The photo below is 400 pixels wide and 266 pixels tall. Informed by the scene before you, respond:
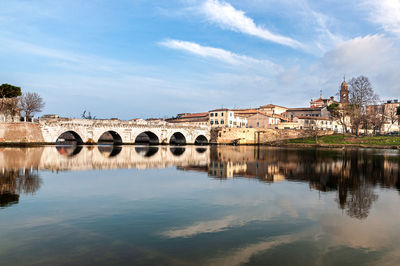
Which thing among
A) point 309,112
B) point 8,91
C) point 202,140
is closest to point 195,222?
point 8,91

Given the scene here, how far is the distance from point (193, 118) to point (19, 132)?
204 ft

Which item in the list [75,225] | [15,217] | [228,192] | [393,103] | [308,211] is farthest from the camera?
[393,103]

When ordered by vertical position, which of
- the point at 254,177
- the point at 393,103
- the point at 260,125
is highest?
the point at 393,103

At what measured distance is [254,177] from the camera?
2089 centimetres

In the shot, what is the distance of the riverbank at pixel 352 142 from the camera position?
203 ft

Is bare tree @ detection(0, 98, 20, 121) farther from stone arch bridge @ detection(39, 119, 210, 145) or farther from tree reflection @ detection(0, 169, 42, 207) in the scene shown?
tree reflection @ detection(0, 169, 42, 207)

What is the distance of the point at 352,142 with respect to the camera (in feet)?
214

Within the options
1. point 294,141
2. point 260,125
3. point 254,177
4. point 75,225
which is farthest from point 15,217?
point 260,125

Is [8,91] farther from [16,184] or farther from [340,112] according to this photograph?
[340,112]

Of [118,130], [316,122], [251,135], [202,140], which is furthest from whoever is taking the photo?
[316,122]

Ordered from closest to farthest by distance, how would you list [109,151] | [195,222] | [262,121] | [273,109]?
[195,222]
[109,151]
[262,121]
[273,109]

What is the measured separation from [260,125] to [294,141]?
609 inches

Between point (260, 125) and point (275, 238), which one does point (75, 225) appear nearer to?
point (275, 238)

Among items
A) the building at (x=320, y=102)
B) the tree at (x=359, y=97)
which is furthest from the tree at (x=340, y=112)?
the building at (x=320, y=102)
